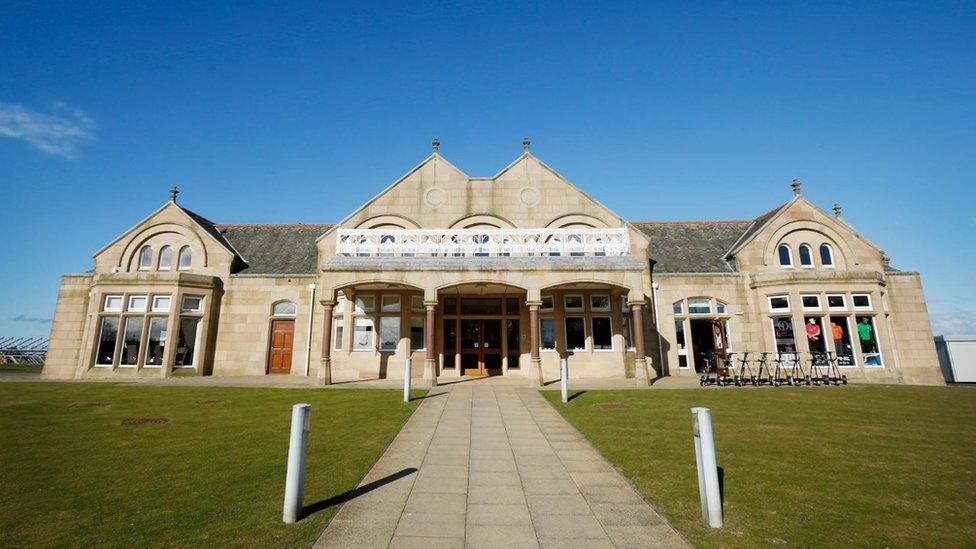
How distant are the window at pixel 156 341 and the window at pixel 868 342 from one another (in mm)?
31594

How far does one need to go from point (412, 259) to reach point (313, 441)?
10061 millimetres

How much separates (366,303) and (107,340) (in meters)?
12.3

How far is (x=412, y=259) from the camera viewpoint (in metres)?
16.8

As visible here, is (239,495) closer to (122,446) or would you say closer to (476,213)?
(122,446)

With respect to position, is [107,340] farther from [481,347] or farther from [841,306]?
[841,306]

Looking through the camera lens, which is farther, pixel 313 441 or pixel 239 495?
pixel 313 441

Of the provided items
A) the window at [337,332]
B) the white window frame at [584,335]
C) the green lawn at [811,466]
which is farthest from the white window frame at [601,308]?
the window at [337,332]

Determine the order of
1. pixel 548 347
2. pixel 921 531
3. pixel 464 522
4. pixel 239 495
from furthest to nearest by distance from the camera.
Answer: pixel 548 347 → pixel 239 495 → pixel 464 522 → pixel 921 531

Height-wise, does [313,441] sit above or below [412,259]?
below

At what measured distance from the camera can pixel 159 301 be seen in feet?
65.3

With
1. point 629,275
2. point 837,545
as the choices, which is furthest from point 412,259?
point 837,545

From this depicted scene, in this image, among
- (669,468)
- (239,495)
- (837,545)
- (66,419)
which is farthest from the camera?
(66,419)

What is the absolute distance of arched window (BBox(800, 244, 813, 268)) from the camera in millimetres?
20562

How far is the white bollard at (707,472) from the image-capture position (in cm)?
426
